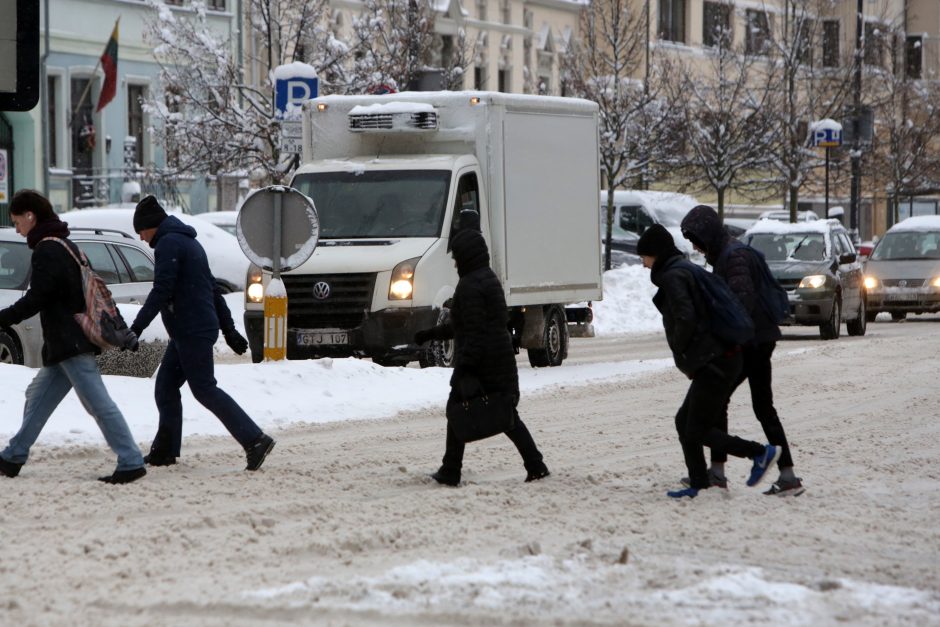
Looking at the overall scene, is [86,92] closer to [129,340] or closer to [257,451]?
[257,451]

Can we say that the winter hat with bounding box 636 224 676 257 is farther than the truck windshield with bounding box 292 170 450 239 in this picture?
No

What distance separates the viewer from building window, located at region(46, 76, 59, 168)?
4188cm

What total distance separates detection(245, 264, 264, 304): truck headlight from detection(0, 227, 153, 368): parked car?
0.98 metres

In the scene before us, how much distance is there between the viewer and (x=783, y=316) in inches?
387

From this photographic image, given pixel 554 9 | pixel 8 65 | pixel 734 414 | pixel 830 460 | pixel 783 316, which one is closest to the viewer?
pixel 8 65

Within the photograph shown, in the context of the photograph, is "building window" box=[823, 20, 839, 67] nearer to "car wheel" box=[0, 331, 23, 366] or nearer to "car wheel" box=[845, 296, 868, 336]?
"car wheel" box=[845, 296, 868, 336]

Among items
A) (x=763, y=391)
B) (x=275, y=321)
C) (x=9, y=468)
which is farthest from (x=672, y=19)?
(x=9, y=468)

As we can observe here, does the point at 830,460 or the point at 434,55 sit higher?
the point at 434,55

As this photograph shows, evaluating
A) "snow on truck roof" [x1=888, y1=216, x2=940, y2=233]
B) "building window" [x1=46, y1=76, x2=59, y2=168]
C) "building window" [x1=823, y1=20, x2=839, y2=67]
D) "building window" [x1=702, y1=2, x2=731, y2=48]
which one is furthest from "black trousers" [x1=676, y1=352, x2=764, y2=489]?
"building window" [x1=823, y1=20, x2=839, y2=67]

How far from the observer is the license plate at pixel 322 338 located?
17.6 metres

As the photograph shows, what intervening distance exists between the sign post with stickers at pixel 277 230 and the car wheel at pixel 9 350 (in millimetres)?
2285

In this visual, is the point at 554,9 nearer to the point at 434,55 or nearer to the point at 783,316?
the point at 434,55

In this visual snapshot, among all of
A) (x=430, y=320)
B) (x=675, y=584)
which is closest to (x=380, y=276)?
(x=430, y=320)

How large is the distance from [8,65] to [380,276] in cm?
868
